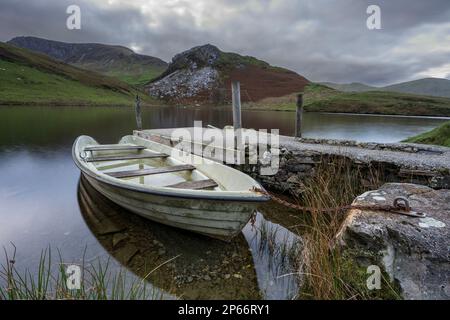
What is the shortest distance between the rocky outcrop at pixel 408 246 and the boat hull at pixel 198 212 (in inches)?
61.0

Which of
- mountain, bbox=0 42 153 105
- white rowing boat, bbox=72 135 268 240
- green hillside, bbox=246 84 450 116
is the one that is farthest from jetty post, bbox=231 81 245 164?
mountain, bbox=0 42 153 105

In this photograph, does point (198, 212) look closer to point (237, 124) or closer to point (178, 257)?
point (178, 257)

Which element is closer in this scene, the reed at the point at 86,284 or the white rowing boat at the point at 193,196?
the reed at the point at 86,284

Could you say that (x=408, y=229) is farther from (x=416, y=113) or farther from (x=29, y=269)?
(x=416, y=113)

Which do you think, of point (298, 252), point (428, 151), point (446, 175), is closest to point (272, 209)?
point (298, 252)

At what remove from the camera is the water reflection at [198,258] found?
3.60m

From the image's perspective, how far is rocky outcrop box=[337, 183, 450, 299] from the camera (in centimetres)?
246

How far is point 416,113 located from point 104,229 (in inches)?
2382

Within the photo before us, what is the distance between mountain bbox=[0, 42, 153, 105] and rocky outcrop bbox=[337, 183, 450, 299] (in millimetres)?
51733

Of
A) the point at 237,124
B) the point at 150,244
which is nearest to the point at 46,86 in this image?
the point at 237,124

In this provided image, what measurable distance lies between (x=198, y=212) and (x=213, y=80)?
246 ft

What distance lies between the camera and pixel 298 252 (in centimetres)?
415

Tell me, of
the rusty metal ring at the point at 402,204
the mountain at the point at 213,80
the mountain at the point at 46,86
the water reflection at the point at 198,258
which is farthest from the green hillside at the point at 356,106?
the rusty metal ring at the point at 402,204

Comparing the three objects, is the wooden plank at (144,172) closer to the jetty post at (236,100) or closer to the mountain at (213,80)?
the jetty post at (236,100)
